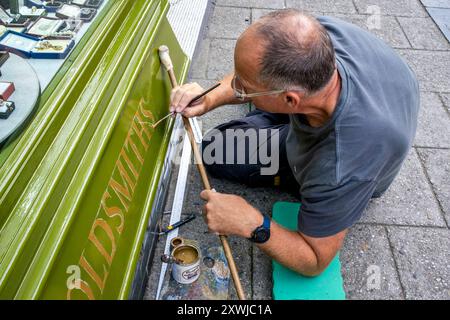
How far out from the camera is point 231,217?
1.89 m

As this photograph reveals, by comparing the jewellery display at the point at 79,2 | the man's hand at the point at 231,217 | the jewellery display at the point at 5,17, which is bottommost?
the man's hand at the point at 231,217

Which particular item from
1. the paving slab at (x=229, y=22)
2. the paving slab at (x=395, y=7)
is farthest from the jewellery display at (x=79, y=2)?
the paving slab at (x=395, y=7)

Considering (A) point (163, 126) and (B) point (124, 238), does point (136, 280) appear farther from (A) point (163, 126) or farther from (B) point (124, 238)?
(A) point (163, 126)

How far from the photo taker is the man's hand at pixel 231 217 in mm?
1892

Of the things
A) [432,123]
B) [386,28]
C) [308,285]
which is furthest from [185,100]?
→ [386,28]

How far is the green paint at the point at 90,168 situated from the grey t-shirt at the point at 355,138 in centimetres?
82

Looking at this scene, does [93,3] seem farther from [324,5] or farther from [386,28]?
[386,28]

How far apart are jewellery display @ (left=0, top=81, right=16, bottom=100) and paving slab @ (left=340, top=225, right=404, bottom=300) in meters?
1.96

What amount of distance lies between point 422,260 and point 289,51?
5.61 ft

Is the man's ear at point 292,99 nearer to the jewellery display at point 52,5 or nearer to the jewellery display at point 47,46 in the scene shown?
the jewellery display at point 47,46

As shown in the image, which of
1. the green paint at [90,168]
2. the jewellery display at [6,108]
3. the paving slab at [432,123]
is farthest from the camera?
the paving slab at [432,123]

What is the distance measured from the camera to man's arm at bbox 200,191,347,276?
1.88 metres

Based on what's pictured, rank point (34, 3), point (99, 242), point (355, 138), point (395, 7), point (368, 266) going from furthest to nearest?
point (395, 7) → point (368, 266) → point (34, 3) → point (355, 138) → point (99, 242)

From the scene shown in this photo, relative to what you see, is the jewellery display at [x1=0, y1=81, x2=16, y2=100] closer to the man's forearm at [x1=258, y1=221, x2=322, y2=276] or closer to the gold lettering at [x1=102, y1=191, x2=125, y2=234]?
the gold lettering at [x1=102, y1=191, x2=125, y2=234]
